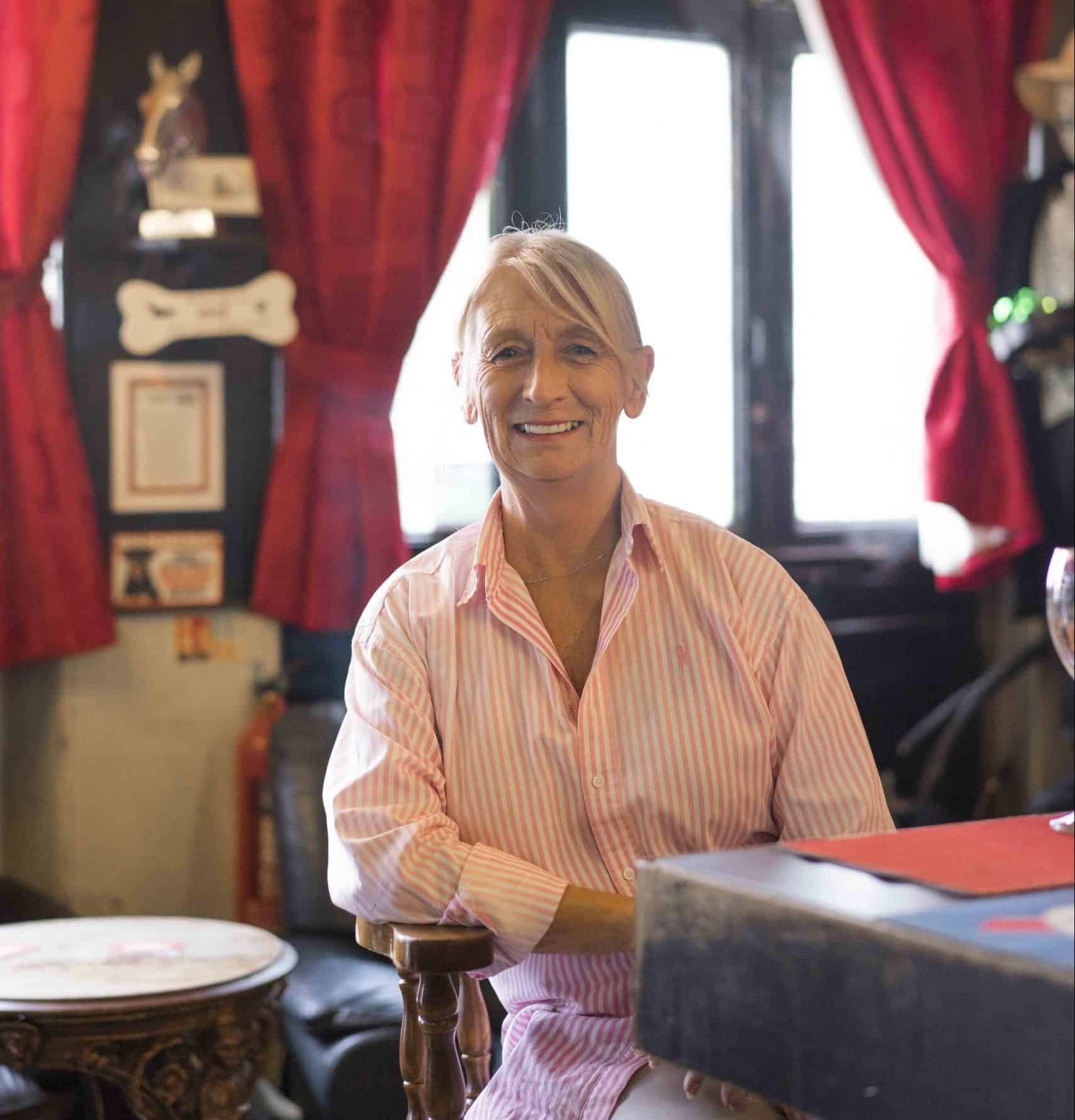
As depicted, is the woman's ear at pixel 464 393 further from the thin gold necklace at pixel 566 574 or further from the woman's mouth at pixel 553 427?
the thin gold necklace at pixel 566 574

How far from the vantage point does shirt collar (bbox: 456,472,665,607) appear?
5.69 feet

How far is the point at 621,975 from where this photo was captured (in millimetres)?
1631

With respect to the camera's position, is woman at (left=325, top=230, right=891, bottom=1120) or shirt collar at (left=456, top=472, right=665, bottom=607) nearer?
woman at (left=325, top=230, right=891, bottom=1120)

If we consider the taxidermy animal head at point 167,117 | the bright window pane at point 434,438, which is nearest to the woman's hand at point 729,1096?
the bright window pane at point 434,438

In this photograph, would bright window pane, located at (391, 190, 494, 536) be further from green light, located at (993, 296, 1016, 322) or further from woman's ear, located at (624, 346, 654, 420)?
woman's ear, located at (624, 346, 654, 420)

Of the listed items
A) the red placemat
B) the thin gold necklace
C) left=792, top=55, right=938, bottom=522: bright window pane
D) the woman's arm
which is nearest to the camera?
the red placemat

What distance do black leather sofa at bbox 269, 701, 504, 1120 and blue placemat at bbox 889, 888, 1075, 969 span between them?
186 cm

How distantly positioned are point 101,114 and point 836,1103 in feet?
9.81

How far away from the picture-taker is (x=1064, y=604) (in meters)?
1.15

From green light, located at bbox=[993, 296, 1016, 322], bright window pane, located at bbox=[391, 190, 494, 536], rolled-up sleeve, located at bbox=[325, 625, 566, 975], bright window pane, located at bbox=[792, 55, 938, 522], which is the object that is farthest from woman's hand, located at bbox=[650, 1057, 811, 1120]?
green light, located at bbox=[993, 296, 1016, 322]

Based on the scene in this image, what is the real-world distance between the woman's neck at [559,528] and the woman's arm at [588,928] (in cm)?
42

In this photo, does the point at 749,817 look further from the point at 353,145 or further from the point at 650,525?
the point at 353,145

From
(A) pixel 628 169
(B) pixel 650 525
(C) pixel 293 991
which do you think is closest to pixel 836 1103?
(B) pixel 650 525

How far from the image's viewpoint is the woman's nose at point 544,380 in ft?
5.66
